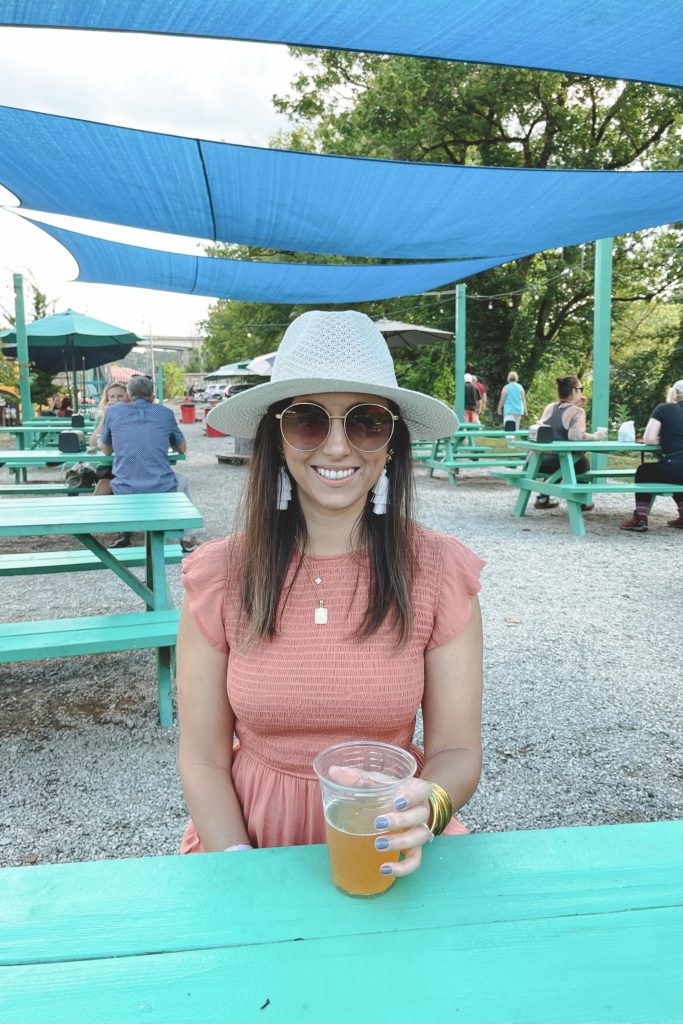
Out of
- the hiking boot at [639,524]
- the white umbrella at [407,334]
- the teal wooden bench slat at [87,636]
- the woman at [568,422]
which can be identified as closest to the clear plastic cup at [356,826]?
the teal wooden bench slat at [87,636]

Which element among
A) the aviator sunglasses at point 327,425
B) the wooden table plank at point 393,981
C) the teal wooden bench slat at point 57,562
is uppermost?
the aviator sunglasses at point 327,425

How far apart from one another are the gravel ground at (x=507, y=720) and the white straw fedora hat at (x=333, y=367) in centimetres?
25

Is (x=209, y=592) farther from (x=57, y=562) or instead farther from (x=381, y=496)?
(x=57, y=562)

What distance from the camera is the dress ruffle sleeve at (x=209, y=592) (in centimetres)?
132

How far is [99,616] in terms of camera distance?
127 inches

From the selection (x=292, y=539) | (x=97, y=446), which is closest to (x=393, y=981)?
(x=292, y=539)

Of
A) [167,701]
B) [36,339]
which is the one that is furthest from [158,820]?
[36,339]

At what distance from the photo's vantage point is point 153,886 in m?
0.91

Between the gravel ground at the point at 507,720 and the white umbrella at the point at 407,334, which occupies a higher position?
the white umbrella at the point at 407,334

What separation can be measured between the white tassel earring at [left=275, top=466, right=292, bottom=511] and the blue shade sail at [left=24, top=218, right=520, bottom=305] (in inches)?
291

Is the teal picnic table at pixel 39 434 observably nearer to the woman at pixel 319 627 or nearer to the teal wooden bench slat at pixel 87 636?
the teal wooden bench slat at pixel 87 636

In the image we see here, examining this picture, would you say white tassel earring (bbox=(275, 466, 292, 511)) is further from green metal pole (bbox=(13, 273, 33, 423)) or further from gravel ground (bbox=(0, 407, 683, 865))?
green metal pole (bbox=(13, 273, 33, 423))

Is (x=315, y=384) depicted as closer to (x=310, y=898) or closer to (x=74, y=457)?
(x=310, y=898)

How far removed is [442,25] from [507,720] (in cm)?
341
